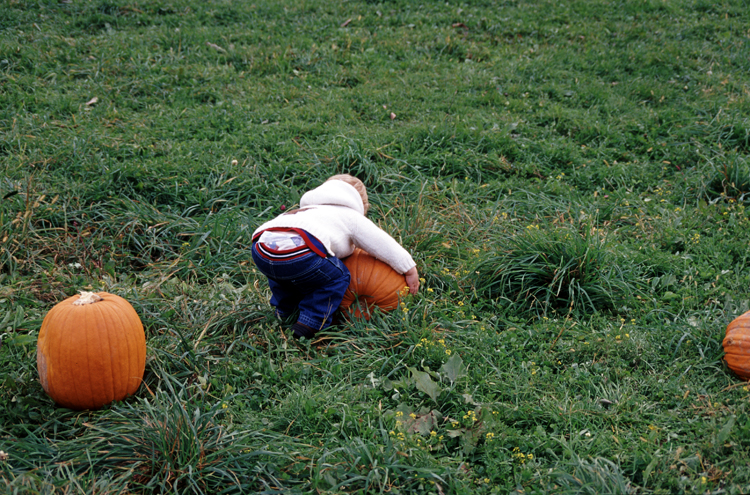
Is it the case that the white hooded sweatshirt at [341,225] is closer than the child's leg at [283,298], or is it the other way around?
the white hooded sweatshirt at [341,225]

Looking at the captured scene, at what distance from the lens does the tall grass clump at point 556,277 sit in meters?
4.14

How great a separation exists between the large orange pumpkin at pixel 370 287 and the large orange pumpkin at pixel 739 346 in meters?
2.07

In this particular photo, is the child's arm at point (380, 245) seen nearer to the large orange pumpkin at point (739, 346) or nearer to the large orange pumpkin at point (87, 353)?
A: the large orange pumpkin at point (87, 353)

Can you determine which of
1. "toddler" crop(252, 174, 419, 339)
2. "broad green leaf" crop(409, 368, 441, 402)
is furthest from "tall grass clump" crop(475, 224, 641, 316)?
"broad green leaf" crop(409, 368, 441, 402)

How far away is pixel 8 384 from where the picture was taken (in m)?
3.20

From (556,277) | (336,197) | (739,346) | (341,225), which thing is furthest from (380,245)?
(739,346)

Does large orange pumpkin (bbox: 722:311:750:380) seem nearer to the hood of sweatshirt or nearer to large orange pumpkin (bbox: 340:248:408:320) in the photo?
large orange pumpkin (bbox: 340:248:408:320)

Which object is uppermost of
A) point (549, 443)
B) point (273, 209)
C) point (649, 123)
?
point (649, 123)

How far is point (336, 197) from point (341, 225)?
0.22 meters

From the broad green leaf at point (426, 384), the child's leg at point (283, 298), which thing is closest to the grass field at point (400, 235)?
the broad green leaf at point (426, 384)

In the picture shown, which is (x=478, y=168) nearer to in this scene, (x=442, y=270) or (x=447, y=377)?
(x=442, y=270)

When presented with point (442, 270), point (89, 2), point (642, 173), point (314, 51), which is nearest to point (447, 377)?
point (442, 270)

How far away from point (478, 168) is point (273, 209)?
2.23 m

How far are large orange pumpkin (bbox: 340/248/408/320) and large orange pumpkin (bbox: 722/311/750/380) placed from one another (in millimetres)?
2067
